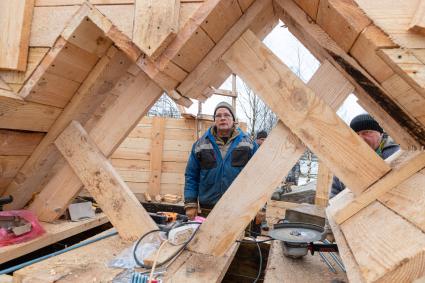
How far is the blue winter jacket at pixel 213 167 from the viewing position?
300 cm

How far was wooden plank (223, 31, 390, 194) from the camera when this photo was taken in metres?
1.20

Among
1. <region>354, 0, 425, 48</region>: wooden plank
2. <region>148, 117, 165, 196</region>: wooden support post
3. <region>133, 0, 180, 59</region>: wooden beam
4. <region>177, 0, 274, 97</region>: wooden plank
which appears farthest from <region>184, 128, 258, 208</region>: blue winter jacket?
<region>148, 117, 165, 196</region>: wooden support post

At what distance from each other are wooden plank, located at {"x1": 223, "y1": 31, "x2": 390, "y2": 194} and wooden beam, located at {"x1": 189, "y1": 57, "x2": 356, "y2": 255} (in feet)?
0.25

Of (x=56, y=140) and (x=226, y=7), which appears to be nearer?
(x=226, y=7)

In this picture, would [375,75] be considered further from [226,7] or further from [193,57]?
[193,57]

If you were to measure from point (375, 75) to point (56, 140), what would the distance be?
1717 mm

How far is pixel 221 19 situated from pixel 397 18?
0.68 metres

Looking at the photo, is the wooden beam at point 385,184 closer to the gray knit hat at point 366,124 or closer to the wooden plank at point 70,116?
the wooden plank at point 70,116

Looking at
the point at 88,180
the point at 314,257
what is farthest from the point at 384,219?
the point at 88,180

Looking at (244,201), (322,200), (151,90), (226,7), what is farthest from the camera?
(322,200)

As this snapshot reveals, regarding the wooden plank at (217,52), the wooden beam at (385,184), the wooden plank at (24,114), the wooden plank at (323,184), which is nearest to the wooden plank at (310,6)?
the wooden plank at (217,52)

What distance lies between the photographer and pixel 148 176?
607cm

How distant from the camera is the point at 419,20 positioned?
33.8 inches

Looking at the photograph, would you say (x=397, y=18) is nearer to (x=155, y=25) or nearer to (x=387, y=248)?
(x=387, y=248)
